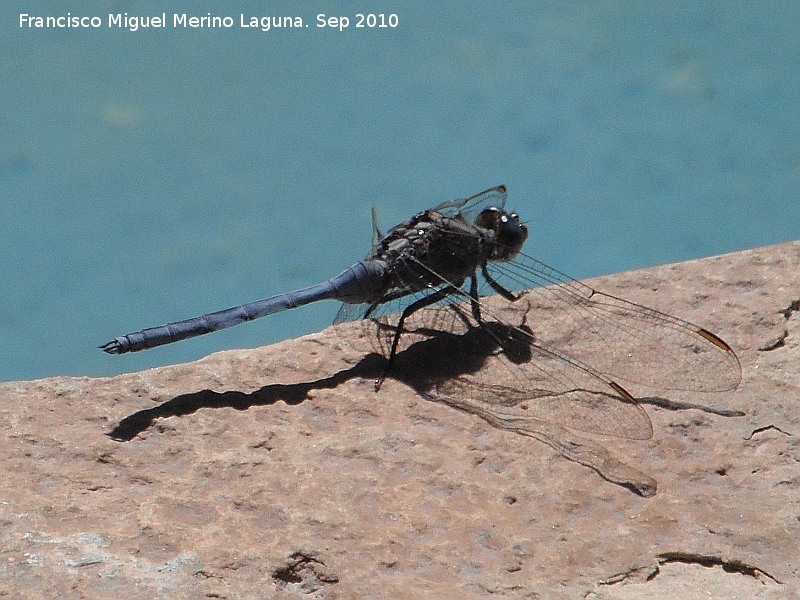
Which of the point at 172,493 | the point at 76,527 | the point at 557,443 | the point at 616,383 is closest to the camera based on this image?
the point at 76,527

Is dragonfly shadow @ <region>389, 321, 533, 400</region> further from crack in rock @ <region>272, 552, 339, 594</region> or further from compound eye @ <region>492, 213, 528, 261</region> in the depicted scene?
crack in rock @ <region>272, 552, 339, 594</region>

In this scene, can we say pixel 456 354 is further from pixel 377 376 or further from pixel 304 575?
pixel 304 575

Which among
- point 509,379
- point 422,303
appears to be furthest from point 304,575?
point 422,303

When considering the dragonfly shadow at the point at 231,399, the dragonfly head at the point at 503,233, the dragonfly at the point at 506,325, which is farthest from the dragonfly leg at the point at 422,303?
the dragonfly head at the point at 503,233

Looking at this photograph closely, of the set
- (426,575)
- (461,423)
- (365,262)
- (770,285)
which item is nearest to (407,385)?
(461,423)

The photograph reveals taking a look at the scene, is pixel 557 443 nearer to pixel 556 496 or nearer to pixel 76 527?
pixel 556 496

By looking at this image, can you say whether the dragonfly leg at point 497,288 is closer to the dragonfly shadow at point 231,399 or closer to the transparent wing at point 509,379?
the transparent wing at point 509,379

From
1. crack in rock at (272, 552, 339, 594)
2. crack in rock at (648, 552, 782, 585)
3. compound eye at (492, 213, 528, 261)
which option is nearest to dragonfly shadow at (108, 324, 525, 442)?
compound eye at (492, 213, 528, 261)
